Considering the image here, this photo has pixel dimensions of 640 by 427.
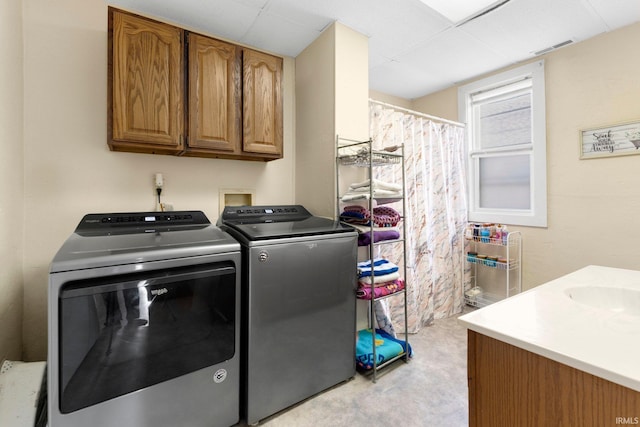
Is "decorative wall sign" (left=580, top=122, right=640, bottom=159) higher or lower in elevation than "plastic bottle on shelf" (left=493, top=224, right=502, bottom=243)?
higher

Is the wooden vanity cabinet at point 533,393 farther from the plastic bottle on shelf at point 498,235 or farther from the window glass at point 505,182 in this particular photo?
the window glass at point 505,182

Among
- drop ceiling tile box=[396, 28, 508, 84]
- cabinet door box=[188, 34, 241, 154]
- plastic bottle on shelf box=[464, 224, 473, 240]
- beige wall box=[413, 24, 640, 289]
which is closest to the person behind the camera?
cabinet door box=[188, 34, 241, 154]

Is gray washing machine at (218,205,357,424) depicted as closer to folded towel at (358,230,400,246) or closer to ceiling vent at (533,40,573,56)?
folded towel at (358,230,400,246)

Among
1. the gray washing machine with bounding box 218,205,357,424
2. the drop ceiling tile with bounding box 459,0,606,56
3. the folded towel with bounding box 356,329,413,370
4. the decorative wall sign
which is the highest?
the drop ceiling tile with bounding box 459,0,606,56

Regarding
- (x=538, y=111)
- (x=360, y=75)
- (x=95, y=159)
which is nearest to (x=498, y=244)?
(x=538, y=111)

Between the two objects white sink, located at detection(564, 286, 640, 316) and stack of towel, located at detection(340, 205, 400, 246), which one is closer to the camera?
white sink, located at detection(564, 286, 640, 316)

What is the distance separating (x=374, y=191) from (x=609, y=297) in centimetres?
123

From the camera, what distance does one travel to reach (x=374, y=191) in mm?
1921

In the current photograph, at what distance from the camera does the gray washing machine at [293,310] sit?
147 cm

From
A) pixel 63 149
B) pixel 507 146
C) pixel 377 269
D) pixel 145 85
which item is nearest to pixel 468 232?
pixel 507 146

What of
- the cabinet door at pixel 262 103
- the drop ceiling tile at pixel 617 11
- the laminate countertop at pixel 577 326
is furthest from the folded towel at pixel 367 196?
the drop ceiling tile at pixel 617 11

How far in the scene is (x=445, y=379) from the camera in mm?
1868

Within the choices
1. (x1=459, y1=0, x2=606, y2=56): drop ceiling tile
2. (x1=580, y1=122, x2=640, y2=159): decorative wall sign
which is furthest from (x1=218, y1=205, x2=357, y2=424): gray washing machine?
(x1=580, y1=122, x2=640, y2=159): decorative wall sign

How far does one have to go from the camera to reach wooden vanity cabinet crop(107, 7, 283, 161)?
154 centimetres
